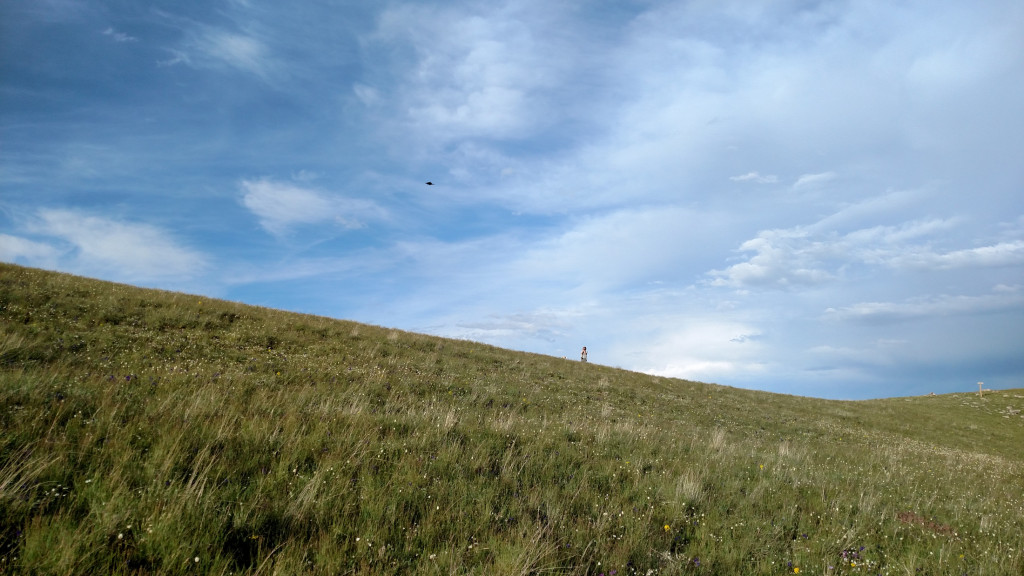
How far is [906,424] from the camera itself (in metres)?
32.6

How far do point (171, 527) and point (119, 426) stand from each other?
2575 mm

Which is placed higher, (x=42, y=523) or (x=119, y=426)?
(x=119, y=426)

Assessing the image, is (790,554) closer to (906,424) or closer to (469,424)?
(469,424)

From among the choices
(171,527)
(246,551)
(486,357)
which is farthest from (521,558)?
(486,357)

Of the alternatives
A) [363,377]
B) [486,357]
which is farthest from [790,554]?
[486,357]

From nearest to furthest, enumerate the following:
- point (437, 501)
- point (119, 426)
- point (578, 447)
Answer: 1. point (437, 501)
2. point (119, 426)
3. point (578, 447)

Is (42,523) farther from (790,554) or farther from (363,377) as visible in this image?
(363,377)

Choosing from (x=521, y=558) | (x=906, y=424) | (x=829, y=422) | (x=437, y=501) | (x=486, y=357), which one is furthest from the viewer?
(x=906, y=424)

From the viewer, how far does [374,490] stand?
4.85 m

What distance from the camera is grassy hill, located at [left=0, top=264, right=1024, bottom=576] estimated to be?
3736 millimetres

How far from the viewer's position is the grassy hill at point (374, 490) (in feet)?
12.3

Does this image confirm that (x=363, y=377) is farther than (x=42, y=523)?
Yes

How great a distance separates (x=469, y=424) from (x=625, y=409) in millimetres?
11217

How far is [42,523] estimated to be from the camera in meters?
3.46
